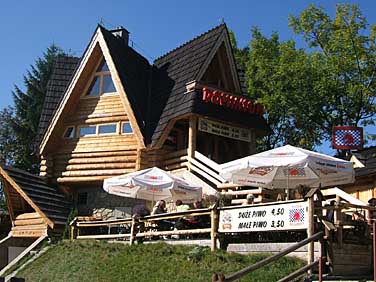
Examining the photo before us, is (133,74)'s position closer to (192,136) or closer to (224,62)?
A: (224,62)

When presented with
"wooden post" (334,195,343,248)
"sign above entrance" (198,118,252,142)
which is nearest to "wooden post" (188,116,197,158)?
"sign above entrance" (198,118,252,142)

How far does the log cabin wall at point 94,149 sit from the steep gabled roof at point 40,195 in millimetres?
772

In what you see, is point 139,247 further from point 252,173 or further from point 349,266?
point 349,266

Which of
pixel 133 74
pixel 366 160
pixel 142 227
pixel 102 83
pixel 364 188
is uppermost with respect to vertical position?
pixel 133 74

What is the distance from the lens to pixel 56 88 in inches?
988

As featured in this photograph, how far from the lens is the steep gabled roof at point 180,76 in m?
21.1

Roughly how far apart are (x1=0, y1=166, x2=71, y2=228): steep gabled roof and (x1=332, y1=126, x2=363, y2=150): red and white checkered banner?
11.4 meters

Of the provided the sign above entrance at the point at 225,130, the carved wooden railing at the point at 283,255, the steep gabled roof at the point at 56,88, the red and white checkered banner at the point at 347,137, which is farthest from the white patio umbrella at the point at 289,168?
the steep gabled roof at the point at 56,88

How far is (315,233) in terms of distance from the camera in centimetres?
1063

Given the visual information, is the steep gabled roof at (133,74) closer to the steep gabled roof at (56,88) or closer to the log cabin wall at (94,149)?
the log cabin wall at (94,149)

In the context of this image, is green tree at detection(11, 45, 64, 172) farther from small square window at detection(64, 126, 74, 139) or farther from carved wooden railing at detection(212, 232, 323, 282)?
carved wooden railing at detection(212, 232, 323, 282)

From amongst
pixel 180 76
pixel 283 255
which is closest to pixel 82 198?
pixel 180 76

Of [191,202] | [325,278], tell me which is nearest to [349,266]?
[325,278]

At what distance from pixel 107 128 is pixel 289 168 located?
11.4m
